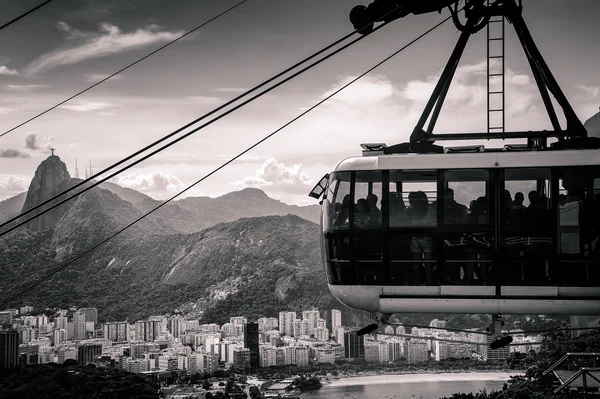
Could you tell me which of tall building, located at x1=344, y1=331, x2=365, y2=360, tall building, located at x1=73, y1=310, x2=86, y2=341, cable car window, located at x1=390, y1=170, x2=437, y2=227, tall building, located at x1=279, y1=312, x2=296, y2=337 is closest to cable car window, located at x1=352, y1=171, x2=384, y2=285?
cable car window, located at x1=390, y1=170, x2=437, y2=227

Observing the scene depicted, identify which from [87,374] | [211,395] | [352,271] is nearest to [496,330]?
[352,271]

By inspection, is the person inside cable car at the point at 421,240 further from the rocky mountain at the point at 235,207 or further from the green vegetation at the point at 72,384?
the rocky mountain at the point at 235,207

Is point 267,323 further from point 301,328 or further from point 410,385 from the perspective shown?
point 410,385

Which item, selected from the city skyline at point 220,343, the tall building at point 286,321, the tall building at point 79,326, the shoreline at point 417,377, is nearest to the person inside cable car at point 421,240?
the shoreline at point 417,377

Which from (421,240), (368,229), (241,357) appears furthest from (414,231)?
(241,357)

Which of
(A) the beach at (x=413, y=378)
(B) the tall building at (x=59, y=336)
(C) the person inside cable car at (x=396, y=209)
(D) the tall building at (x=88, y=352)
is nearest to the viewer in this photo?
(C) the person inside cable car at (x=396, y=209)
